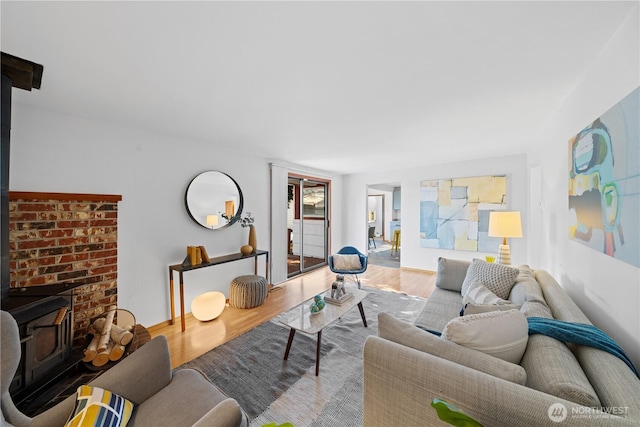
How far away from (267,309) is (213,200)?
1.67 metres

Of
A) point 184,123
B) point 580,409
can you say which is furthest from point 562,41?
point 184,123

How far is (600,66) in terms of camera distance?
54.0 inches

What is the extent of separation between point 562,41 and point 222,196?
3.50 meters

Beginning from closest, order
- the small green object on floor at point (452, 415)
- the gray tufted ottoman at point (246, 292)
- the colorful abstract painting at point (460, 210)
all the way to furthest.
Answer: the small green object on floor at point (452, 415)
the gray tufted ottoman at point (246, 292)
the colorful abstract painting at point (460, 210)

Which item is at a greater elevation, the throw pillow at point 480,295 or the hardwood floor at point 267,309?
the throw pillow at point 480,295

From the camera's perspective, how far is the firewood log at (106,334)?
190 cm

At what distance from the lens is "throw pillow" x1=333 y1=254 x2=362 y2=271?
400cm

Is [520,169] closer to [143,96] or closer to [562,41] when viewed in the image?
[562,41]

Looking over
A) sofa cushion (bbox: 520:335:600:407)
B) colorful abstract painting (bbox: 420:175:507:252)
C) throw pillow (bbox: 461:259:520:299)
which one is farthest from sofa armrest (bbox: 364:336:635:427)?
colorful abstract painting (bbox: 420:175:507:252)

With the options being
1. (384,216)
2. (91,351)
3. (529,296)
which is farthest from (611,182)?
(384,216)

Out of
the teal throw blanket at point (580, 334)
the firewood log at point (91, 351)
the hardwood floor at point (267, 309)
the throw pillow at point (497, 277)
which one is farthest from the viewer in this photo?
the hardwood floor at point (267, 309)

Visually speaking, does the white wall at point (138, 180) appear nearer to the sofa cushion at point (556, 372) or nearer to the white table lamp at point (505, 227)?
the sofa cushion at point (556, 372)

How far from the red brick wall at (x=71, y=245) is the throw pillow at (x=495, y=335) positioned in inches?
117

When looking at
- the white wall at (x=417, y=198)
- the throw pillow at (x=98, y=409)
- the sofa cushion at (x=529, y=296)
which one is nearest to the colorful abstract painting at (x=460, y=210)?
the white wall at (x=417, y=198)
